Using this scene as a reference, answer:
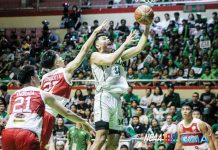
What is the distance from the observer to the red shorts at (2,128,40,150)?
18.7 ft

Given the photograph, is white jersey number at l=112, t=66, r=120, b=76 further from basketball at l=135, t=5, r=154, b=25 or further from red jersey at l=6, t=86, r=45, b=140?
red jersey at l=6, t=86, r=45, b=140

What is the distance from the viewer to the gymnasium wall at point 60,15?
74.0ft

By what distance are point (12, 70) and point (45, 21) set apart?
4221mm

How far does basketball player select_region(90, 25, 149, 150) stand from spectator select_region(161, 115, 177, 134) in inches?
206

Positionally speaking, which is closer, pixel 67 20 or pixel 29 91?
pixel 29 91

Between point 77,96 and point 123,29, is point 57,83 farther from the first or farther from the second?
point 123,29

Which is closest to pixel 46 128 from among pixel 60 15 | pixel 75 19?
pixel 75 19

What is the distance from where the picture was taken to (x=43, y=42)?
2239 centimetres

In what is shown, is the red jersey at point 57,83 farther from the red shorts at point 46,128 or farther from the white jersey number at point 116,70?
the white jersey number at point 116,70

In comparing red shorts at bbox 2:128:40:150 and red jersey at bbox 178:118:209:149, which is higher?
red shorts at bbox 2:128:40:150

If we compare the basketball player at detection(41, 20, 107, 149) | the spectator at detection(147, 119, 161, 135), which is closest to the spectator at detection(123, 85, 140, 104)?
the spectator at detection(147, 119, 161, 135)

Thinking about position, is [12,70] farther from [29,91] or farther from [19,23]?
[29,91]

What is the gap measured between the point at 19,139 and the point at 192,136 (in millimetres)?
5051

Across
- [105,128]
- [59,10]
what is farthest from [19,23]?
[105,128]
